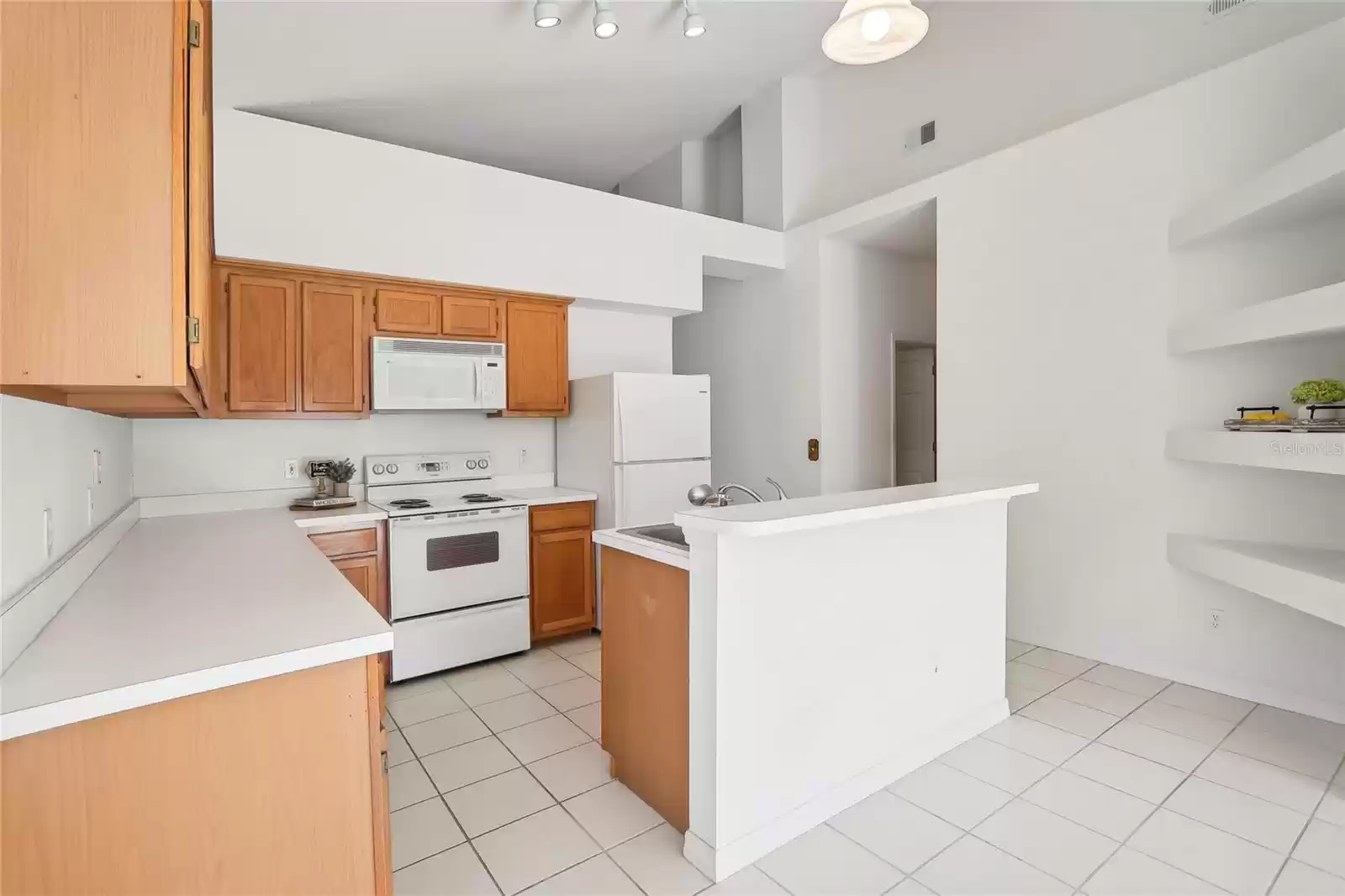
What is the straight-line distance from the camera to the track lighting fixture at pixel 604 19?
339cm

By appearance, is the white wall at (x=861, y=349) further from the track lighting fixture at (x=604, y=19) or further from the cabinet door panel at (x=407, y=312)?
the cabinet door panel at (x=407, y=312)

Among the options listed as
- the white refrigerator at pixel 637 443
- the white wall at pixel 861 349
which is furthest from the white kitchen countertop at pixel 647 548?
the white wall at pixel 861 349

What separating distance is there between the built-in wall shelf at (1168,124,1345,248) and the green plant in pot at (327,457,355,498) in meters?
4.46

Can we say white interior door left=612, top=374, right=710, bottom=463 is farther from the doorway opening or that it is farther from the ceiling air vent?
the ceiling air vent

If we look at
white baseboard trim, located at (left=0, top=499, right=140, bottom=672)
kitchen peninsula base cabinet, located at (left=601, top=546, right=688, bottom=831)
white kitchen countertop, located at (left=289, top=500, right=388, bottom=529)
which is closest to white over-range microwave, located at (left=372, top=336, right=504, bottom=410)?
white kitchen countertop, located at (left=289, top=500, right=388, bottom=529)

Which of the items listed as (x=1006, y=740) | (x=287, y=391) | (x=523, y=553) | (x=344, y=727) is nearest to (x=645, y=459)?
(x=523, y=553)

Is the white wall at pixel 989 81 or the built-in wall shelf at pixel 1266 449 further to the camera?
the white wall at pixel 989 81

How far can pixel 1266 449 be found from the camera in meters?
2.62

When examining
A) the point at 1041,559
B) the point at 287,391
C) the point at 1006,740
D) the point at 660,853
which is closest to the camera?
the point at 660,853

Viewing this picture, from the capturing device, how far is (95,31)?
3.64ft

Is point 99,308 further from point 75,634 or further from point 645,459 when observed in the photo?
point 645,459

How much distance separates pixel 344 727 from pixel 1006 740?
8.32 feet

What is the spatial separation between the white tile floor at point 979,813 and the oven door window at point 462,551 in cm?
74

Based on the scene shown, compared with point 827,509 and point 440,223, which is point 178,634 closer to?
point 827,509
